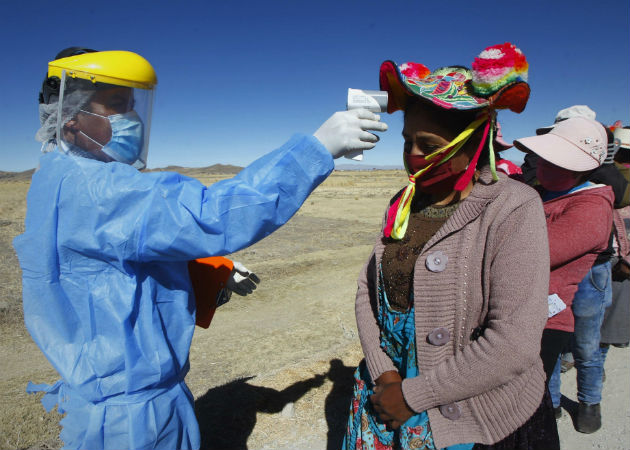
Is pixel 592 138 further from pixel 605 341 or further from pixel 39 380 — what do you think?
pixel 39 380

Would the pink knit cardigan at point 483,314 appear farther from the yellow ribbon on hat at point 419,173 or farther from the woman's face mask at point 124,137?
the woman's face mask at point 124,137

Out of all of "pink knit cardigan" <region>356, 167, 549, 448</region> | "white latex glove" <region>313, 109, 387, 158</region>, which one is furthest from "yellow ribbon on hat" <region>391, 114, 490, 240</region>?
"white latex glove" <region>313, 109, 387, 158</region>

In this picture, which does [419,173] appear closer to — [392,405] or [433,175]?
[433,175]

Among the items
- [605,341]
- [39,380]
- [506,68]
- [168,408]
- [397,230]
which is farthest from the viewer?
[39,380]

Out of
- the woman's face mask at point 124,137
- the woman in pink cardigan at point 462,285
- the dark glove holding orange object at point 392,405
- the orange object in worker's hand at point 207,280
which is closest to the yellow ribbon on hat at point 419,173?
the woman in pink cardigan at point 462,285

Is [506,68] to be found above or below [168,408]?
above

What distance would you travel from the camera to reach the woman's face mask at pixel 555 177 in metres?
2.47

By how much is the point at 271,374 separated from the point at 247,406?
20.3 inches

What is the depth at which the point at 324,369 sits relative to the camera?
3881mm

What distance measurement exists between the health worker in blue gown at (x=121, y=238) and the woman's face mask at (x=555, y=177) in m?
1.53

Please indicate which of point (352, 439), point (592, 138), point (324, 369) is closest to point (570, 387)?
point (324, 369)

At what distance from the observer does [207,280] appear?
2.03 metres

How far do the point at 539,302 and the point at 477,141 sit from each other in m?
0.65

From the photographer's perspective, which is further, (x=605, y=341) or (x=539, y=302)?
(x=605, y=341)
